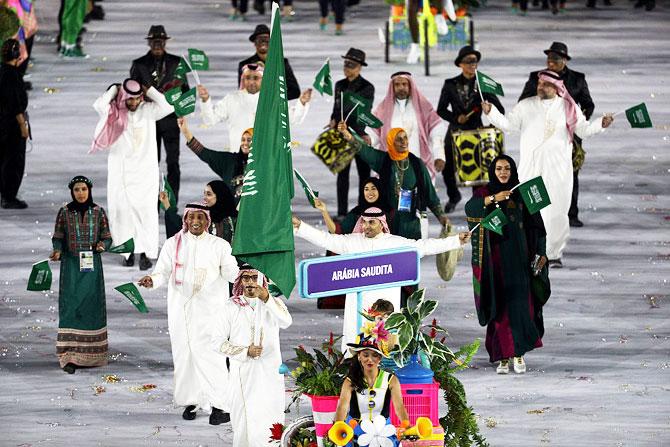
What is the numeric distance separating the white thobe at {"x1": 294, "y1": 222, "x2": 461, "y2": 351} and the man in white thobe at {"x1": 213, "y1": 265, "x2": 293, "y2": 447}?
21.8 inches

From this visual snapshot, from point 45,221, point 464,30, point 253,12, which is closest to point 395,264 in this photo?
point 45,221

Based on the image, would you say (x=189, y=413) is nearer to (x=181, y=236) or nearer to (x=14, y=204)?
(x=181, y=236)

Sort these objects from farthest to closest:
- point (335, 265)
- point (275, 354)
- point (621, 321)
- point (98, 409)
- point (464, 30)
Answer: point (464, 30)
point (621, 321)
point (98, 409)
point (275, 354)
point (335, 265)

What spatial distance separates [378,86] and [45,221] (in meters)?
5.59

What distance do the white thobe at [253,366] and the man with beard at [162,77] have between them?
16.6 feet

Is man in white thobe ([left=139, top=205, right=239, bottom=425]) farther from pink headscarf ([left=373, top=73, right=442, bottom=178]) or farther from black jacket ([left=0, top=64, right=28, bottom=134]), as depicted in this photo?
black jacket ([left=0, top=64, right=28, bottom=134])

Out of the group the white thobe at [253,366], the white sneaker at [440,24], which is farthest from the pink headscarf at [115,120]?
the white sneaker at [440,24]

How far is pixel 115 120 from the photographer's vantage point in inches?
614

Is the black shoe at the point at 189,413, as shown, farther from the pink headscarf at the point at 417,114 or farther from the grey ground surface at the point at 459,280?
the pink headscarf at the point at 417,114

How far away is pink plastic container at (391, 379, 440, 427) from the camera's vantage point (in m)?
9.73

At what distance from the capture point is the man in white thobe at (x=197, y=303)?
12.5 m

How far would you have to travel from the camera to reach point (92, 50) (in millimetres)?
25000

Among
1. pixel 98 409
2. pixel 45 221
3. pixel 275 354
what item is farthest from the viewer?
pixel 45 221

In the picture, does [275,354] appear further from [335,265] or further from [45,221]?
[45,221]
